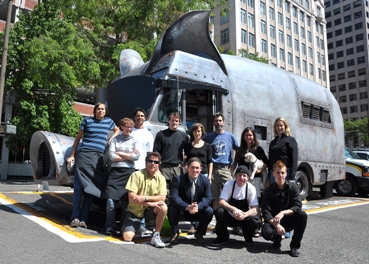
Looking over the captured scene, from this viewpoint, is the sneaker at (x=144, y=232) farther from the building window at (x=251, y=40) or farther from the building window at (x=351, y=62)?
the building window at (x=351, y=62)

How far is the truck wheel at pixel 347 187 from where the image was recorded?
12586 mm

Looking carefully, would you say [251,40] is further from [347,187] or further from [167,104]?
[167,104]

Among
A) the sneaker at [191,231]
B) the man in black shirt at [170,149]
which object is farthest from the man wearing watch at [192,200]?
the sneaker at [191,231]

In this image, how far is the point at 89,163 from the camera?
17.8ft

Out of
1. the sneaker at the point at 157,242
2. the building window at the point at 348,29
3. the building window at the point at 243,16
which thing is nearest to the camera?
the sneaker at the point at 157,242

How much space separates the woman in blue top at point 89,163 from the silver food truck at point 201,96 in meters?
0.29

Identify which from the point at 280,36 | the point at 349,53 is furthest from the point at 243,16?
the point at 349,53

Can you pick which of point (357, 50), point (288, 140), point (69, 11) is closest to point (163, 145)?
point (288, 140)

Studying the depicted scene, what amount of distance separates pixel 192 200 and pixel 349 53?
312 ft

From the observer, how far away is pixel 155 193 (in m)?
4.97

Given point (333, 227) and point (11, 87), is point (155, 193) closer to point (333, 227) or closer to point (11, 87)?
point (333, 227)

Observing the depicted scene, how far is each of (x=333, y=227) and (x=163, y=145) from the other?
3.45 metres

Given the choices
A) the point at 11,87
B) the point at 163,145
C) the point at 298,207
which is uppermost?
the point at 11,87

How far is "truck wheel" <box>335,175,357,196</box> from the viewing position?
41.3 feet
